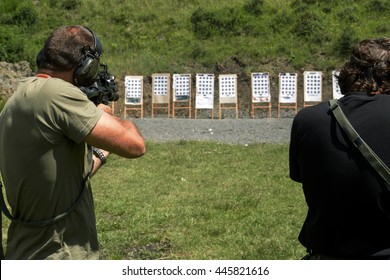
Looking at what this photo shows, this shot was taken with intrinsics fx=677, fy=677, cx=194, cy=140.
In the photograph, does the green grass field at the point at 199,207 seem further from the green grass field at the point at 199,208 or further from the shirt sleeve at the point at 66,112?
the shirt sleeve at the point at 66,112

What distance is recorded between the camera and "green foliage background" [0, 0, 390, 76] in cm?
1748

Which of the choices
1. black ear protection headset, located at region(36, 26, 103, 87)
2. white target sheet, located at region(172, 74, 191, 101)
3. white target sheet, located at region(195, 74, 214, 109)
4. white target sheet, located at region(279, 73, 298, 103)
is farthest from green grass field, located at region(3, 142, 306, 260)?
white target sheet, located at region(172, 74, 191, 101)

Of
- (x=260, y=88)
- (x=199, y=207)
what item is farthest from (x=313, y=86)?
(x=199, y=207)

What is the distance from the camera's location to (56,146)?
2.38 meters

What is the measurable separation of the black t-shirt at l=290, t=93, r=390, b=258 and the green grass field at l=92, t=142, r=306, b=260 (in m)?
2.32

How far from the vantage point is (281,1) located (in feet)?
66.7

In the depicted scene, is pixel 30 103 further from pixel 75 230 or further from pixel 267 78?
pixel 267 78

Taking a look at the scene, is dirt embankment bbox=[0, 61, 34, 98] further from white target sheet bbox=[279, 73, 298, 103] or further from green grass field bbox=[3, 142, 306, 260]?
green grass field bbox=[3, 142, 306, 260]

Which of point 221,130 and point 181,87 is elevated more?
point 221,130

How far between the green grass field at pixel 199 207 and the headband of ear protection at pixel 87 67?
240 centimetres

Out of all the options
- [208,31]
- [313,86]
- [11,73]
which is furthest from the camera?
[208,31]

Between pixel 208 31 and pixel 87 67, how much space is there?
55.0 ft

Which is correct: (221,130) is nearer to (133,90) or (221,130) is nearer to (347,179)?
(133,90)

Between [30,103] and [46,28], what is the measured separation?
18.1 m
